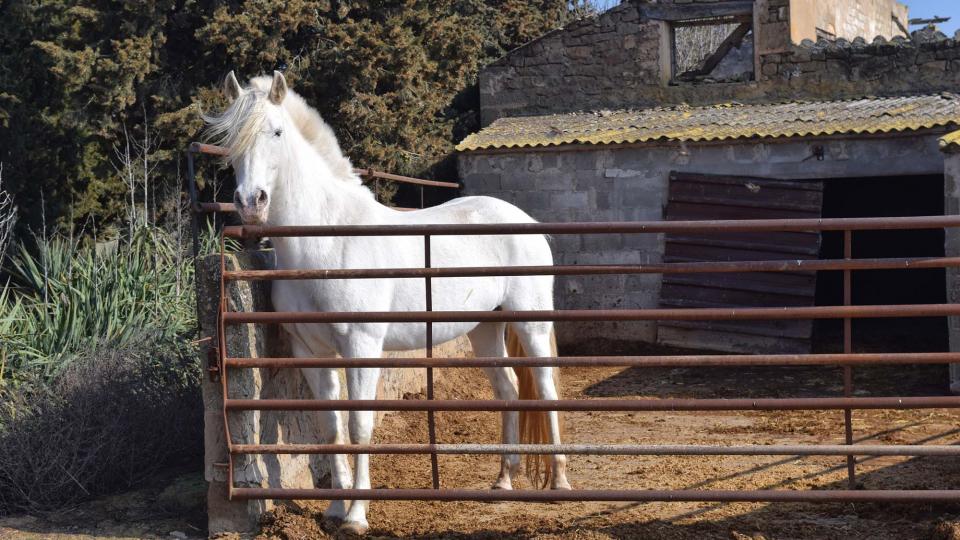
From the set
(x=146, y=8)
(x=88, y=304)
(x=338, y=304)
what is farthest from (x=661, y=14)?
(x=338, y=304)

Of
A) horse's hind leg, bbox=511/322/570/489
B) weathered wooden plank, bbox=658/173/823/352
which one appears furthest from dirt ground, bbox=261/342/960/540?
weathered wooden plank, bbox=658/173/823/352

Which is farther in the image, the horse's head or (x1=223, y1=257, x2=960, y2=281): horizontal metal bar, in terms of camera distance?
the horse's head

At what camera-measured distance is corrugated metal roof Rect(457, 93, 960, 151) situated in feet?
41.7

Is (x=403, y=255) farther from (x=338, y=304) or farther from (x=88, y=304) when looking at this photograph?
(x=88, y=304)

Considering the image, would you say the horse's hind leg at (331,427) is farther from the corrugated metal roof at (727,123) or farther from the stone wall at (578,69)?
the stone wall at (578,69)

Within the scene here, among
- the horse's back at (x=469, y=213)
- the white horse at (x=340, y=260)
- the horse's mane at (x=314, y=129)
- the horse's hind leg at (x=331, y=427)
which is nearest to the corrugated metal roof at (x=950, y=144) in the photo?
the horse's back at (x=469, y=213)

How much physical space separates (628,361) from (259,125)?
2.06 metres

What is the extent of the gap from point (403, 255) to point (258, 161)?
1018mm

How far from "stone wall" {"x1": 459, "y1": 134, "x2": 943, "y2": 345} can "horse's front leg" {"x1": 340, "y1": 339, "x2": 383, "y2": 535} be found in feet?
28.3

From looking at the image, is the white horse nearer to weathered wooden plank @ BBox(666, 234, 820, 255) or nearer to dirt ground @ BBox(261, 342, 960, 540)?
dirt ground @ BBox(261, 342, 960, 540)

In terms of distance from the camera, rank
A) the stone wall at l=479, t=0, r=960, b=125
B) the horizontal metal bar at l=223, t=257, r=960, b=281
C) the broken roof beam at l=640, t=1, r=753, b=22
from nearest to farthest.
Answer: the horizontal metal bar at l=223, t=257, r=960, b=281
the stone wall at l=479, t=0, r=960, b=125
the broken roof beam at l=640, t=1, r=753, b=22

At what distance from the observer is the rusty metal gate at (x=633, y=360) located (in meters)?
4.49

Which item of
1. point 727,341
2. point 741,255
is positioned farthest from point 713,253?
point 727,341

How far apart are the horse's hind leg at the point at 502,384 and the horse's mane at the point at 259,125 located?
1.28m
